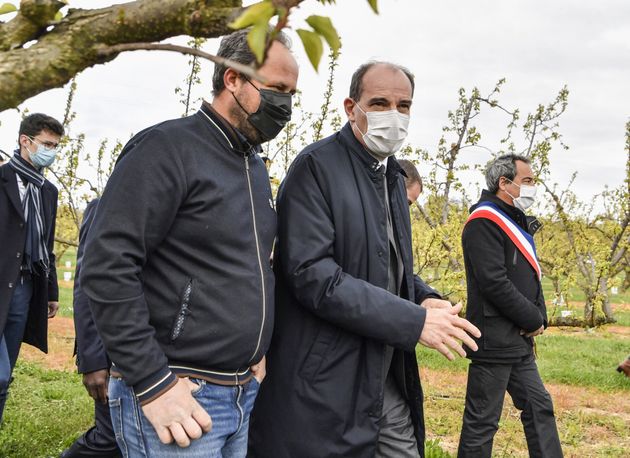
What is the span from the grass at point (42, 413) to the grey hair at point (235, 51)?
11.2 ft

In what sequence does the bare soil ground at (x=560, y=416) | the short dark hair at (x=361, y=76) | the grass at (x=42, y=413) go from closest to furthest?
the short dark hair at (x=361, y=76) → the grass at (x=42, y=413) → the bare soil ground at (x=560, y=416)

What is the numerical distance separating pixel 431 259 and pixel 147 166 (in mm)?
7062

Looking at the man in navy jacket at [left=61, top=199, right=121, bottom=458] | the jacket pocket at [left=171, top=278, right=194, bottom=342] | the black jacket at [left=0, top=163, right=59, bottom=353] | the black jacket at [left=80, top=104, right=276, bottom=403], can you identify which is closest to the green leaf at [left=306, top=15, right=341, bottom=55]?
the black jacket at [left=80, top=104, right=276, bottom=403]

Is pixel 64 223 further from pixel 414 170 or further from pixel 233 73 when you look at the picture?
pixel 233 73

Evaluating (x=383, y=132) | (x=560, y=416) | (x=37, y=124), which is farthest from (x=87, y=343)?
(x=560, y=416)

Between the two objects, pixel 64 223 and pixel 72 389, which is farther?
pixel 64 223

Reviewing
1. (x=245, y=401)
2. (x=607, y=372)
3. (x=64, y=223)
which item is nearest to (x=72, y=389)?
(x=245, y=401)

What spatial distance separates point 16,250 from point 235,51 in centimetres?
273

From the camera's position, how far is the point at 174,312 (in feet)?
6.25

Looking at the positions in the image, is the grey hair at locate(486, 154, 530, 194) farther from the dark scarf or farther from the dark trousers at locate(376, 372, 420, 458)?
the dark scarf

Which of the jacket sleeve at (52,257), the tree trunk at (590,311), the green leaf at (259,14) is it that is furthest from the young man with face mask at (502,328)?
the tree trunk at (590,311)

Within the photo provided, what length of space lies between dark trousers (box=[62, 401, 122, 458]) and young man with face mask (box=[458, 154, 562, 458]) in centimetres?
230

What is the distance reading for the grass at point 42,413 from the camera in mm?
4586

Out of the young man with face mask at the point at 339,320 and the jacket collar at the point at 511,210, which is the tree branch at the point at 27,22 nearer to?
the young man with face mask at the point at 339,320
